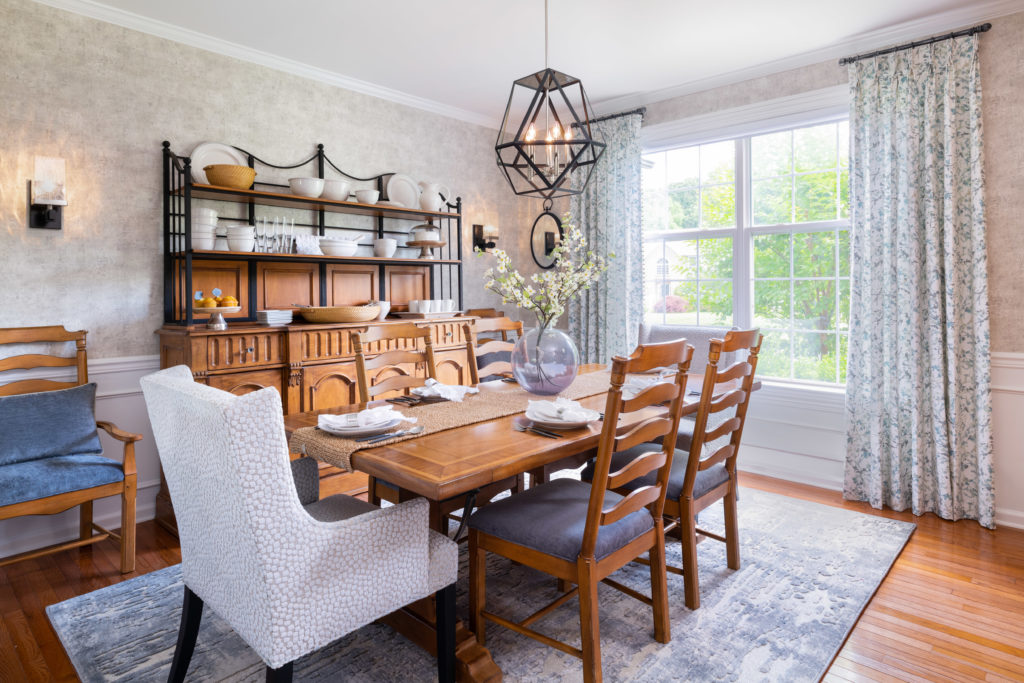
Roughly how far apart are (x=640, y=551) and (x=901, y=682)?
0.87 meters

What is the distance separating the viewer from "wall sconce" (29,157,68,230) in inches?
107

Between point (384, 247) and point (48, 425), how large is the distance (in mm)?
2047

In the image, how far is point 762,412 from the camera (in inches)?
155

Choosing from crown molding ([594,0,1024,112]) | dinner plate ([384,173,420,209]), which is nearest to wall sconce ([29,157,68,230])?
dinner plate ([384,173,420,209])

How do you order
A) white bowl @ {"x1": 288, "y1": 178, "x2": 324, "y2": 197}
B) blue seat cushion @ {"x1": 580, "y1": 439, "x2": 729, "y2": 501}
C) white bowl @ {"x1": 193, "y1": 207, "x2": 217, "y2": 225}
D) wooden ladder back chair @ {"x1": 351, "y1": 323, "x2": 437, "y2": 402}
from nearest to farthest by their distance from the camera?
blue seat cushion @ {"x1": 580, "y1": 439, "x2": 729, "y2": 501}, wooden ladder back chair @ {"x1": 351, "y1": 323, "x2": 437, "y2": 402}, white bowl @ {"x1": 193, "y1": 207, "x2": 217, "y2": 225}, white bowl @ {"x1": 288, "y1": 178, "x2": 324, "y2": 197}

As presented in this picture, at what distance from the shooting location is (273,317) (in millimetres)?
3346

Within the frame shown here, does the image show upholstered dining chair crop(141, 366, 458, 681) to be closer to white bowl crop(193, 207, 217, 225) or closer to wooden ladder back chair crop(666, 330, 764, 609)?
wooden ladder back chair crop(666, 330, 764, 609)

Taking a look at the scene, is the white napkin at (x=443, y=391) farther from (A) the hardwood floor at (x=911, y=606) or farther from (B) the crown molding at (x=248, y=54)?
(B) the crown molding at (x=248, y=54)

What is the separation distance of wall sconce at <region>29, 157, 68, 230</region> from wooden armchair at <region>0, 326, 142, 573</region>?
0.52 meters

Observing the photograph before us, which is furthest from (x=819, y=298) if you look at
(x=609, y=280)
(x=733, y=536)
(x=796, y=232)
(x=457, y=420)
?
(x=457, y=420)

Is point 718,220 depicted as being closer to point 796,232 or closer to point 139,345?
point 796,232

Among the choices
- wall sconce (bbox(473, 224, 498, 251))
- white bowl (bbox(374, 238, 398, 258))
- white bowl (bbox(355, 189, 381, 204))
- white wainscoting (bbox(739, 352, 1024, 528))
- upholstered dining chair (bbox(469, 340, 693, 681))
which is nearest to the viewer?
upholstered dining chair (bbox(469, 340, 693, 681))

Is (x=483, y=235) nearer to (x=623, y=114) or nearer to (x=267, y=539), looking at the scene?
(x=623, y=114)

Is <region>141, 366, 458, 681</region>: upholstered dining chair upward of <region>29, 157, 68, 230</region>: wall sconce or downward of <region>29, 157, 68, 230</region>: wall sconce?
downward
